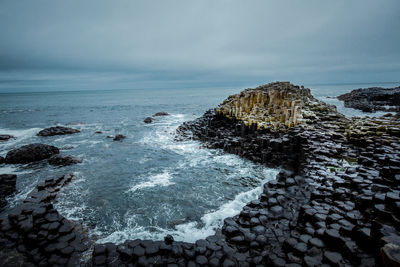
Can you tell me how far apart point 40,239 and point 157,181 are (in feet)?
23.1

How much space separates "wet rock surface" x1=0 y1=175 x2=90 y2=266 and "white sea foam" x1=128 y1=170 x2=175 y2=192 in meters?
4.27

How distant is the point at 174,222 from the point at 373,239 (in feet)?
24.4

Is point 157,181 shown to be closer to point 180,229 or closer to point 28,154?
point 180,229

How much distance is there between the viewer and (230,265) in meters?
6.24

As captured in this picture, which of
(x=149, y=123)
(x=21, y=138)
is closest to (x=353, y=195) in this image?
(x=149, y=123)

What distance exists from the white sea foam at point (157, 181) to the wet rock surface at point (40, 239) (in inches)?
168

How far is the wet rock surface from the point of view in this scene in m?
6.82

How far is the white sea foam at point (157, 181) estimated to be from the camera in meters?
12.9

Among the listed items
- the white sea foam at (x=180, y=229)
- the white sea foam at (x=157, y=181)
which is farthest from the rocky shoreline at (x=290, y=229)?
the white sea foam at (x=157, y=181)

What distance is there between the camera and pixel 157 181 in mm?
13734

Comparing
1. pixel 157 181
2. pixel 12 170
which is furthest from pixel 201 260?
pixel 12 170

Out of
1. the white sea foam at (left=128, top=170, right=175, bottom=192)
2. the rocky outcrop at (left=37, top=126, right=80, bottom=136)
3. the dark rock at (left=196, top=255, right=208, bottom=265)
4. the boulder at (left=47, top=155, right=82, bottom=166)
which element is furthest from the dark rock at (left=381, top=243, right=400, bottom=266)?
the rocky outcrop at (left=37, top=126, right=80, bottom=136)

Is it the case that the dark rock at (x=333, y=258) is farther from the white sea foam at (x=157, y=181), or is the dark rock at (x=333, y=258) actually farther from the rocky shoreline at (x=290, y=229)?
the white sea foam at (x=157, y=181)

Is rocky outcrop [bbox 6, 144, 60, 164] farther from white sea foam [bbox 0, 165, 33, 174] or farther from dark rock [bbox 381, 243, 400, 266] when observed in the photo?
dark rock [bbox 381, 243, 400, 266]
